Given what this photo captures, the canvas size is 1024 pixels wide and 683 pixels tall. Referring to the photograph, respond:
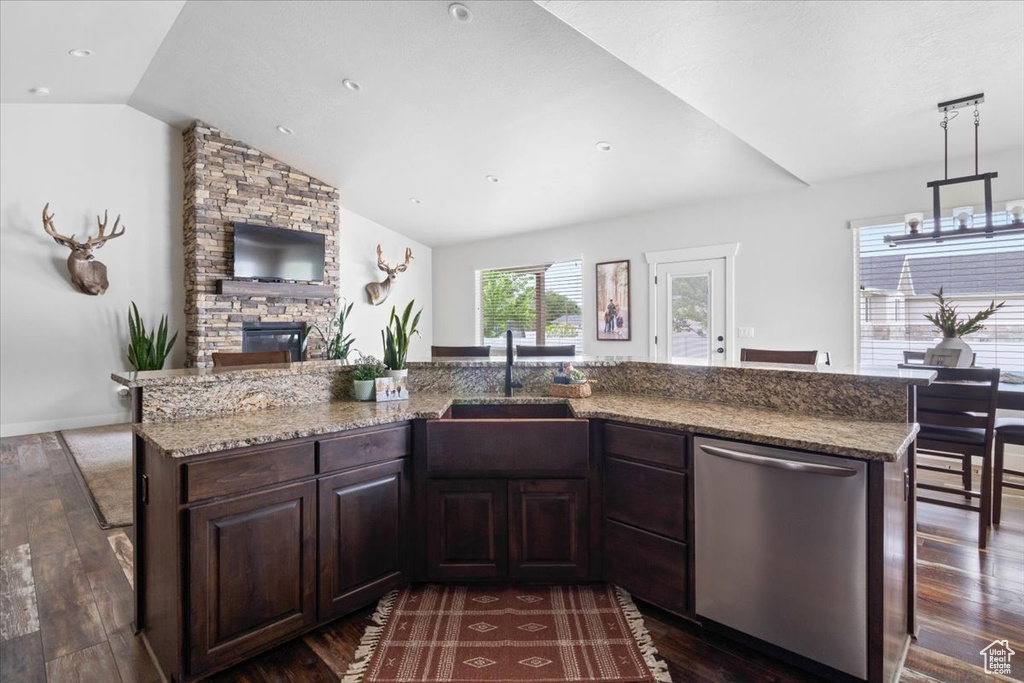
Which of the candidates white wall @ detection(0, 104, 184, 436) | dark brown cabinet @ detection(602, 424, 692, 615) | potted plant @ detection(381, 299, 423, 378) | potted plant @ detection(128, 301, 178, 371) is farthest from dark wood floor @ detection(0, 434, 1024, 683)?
white wall @ detection(0, 104, 184, 436)

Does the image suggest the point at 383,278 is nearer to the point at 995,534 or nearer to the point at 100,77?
the point at 100,77

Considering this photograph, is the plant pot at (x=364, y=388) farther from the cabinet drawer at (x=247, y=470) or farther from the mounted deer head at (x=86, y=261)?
the mounted deer head at (x=86, y=261)

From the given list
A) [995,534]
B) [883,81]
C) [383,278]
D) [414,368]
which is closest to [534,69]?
[883,81]

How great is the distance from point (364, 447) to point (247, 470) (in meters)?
0.42

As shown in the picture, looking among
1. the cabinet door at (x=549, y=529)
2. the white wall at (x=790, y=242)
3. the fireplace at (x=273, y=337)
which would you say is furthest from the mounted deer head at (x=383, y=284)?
the cabinet door at (x=549, y=529)

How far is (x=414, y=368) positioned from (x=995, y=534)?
3207mm

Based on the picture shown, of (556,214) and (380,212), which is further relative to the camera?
(380,212)

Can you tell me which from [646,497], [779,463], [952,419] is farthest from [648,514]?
[952,419]

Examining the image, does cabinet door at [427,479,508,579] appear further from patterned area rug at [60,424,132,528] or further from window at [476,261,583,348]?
window at [476,261,583,348]

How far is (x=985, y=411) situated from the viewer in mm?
2461

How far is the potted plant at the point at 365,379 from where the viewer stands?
2338mm

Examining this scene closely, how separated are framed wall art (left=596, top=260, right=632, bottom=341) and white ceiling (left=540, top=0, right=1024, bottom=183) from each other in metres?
2.53

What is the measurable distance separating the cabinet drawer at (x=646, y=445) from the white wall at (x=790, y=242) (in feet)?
11.6

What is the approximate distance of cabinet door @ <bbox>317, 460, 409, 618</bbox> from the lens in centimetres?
177
